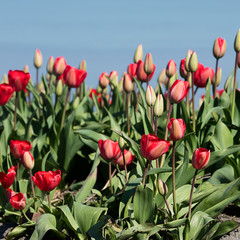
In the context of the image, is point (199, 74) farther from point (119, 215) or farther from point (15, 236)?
point (15, 236)

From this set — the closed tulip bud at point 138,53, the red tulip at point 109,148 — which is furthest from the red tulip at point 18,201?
the closed tulip bud at point 138,53

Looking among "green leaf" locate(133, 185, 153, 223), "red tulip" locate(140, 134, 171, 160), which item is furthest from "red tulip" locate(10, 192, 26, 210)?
"red tulip" locate(140, 134, 171, 160)

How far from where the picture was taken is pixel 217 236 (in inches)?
109

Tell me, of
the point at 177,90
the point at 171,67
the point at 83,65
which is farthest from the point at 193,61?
the point at 83,65

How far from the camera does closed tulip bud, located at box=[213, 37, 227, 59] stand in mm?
3652

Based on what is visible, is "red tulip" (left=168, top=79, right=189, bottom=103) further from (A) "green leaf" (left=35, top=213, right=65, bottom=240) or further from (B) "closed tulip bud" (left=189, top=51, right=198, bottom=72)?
(A) "green leaf" (left=35, top=213, right=65, bottom=240)

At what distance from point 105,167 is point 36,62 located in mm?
1590

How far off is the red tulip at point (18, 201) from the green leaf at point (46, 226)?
141mm

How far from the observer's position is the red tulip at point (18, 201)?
2.79 meters

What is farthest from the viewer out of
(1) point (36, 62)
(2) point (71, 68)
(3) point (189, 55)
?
(1) point (36, 62)

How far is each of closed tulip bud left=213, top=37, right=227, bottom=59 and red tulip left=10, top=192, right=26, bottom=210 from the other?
189cm

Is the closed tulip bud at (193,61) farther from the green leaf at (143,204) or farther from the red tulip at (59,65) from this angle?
the red tulip at (59,65)

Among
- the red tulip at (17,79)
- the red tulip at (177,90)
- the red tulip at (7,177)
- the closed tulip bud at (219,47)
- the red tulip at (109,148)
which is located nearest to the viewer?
the red tulip at (177,90)

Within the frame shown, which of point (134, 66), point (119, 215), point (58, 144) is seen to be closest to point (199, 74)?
point (134, 66)
